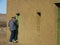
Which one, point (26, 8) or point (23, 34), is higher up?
point (26, 8)

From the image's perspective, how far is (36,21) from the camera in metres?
22.0

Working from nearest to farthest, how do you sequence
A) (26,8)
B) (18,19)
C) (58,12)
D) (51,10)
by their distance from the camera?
(58,12) → (51,10) → (26,8) → (18,19)

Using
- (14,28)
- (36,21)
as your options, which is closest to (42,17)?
(36,21)

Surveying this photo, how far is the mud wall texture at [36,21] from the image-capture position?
1977cm

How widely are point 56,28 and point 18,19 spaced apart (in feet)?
21.4

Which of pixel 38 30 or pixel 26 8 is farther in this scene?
pixel 26 8

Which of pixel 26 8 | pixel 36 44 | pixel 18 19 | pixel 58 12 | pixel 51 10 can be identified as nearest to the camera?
pixel 58 12

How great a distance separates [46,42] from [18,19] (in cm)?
535

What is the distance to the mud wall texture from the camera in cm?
1977

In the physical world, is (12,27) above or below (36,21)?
below

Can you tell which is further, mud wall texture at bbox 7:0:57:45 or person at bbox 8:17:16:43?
person at bbox 8:17:16:43

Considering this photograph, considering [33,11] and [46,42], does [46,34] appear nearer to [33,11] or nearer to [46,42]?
[46,42]

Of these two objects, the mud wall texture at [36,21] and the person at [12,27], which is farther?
the person at [12,27]

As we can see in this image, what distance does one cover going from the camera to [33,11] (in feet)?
72.8
